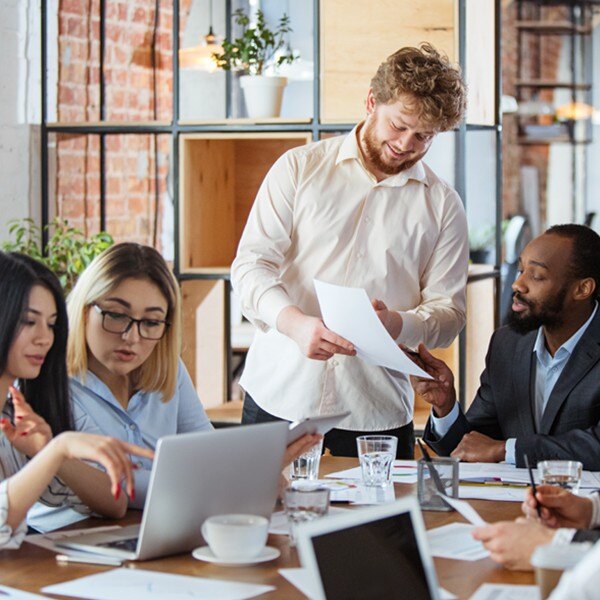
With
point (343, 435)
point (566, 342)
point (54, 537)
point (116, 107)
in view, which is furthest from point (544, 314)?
point (116, 107)

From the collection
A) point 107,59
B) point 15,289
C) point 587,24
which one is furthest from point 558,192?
point 15,289

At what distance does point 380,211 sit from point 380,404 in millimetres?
498

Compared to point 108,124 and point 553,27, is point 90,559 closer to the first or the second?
point 108,124

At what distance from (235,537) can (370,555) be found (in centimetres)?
42

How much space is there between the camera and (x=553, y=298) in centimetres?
281

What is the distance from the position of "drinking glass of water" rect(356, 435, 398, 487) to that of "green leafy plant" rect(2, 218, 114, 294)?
2.00 metres

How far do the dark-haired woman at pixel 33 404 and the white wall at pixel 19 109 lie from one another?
2274 mm

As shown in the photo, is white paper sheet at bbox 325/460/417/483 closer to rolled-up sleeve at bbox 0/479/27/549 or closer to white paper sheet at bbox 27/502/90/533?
white paper sheet at bbox 27/502/90/533

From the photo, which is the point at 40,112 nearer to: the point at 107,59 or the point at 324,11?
the point at 107,59

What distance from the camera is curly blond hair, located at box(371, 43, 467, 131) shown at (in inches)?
106

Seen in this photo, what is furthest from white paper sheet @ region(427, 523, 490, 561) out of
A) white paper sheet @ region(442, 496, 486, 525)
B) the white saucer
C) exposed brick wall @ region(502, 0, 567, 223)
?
exposed brick wall @ region(502, 0, 567, 223)

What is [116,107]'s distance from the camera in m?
5.06

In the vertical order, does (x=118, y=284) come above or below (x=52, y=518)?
above

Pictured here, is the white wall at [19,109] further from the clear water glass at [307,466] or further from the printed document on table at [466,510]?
the printed document on table at [466,510]
